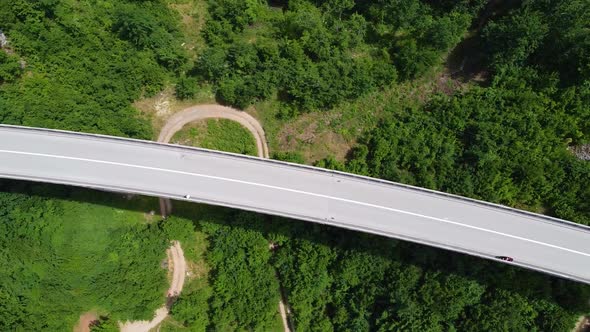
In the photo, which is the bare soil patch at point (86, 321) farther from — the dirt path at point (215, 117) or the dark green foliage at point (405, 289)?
the dark green foliage at point (405, 289)

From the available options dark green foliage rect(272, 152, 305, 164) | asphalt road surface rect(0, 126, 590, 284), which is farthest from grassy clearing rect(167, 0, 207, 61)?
dark green foliage rect(272, 152, 305, 164)

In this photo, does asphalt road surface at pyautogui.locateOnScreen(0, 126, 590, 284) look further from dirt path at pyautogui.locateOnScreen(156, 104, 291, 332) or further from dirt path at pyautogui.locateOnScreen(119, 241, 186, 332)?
dirt path at pyautogui.locateOnScreen(119, 241, 186, 332)

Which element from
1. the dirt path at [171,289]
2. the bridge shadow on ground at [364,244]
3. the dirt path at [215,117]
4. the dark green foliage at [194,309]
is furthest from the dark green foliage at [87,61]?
the dark green foliage at [194,309]

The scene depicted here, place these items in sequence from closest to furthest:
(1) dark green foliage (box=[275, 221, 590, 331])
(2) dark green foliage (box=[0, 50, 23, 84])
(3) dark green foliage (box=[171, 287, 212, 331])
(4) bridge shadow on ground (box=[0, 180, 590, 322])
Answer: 1. (1) dark green foliage (box=[275, 221, 590, 331])
2. (4) bridge shadow on ground (box=[0, 180, 590, 322])
3. (3) dark green foliage (box=[171, 287, 212, 331])
4. (2) dark green foliage (box=[0, 50, 23, 84])

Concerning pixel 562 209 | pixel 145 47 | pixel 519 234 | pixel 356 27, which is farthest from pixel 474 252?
pixel 145 47

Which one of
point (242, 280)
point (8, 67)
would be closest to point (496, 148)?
point (242, 280)

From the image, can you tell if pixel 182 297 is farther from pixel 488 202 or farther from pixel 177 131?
pixel 488 202
